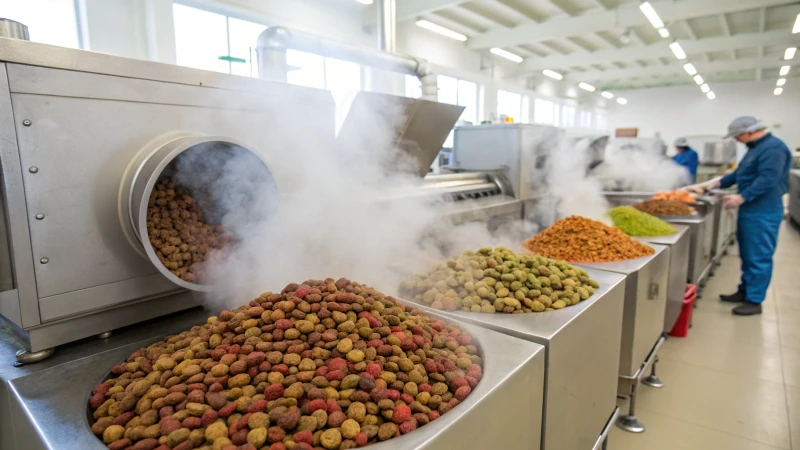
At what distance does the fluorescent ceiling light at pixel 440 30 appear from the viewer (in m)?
7.29

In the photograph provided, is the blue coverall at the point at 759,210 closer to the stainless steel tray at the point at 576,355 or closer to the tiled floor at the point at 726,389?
the tiled floor at the point at 726,389

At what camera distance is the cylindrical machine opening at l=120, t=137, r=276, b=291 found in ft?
3.10

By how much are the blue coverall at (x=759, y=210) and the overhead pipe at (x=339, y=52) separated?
254 cm

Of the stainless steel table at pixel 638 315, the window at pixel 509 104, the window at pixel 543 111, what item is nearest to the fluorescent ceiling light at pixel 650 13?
the window at pixel 509 104

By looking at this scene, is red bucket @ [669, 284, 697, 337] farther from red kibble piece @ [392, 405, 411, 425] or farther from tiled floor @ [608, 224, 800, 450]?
red kibble piece @ [392, 405, 411, 425]

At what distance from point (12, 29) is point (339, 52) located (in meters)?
1.59

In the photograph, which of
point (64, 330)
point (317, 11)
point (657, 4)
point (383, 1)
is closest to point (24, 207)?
point (64, 330)

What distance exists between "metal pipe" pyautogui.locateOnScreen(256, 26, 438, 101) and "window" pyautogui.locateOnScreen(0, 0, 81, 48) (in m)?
2.65

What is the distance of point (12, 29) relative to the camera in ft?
2.85

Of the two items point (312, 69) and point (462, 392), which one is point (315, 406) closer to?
point (462, 392)

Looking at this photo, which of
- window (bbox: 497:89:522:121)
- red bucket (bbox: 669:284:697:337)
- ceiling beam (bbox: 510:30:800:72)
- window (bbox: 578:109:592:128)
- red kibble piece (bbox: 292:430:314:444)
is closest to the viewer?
red kibble piece (bbox: 292:430:314:444)

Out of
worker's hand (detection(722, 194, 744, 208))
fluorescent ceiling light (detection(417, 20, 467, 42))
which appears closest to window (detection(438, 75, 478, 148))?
fluorescent ceiling light (detection(417, 20, 467, 42))

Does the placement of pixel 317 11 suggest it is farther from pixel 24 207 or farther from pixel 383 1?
pixel 24 207

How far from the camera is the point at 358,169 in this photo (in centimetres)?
189
